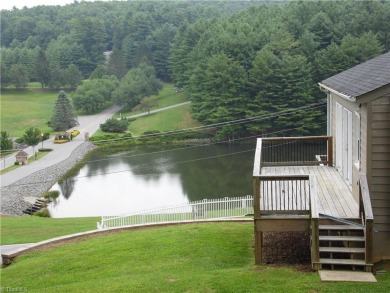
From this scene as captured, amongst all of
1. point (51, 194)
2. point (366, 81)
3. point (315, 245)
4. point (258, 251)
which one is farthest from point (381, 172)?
point (51, 194)

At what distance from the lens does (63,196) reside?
1255 inches

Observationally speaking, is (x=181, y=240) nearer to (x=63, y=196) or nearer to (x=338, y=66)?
(x=63, y=196)

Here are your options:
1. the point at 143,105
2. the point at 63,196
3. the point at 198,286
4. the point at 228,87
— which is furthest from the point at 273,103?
the point at 198,286

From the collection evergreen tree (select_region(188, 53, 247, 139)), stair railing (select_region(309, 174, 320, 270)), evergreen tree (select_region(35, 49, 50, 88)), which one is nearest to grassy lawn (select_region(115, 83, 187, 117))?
evergreen tree (select_region(188, 53, 247, 139))

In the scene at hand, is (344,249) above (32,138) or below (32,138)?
below

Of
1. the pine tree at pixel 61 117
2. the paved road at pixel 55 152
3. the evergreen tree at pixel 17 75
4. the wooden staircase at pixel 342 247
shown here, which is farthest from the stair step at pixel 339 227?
the evergreen tree at pixel 17 75

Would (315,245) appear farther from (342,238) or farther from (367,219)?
(367,219)

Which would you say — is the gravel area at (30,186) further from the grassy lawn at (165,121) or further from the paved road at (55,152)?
the grassy lawn at (165,121)

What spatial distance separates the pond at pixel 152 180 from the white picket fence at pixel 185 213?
685 centimetres

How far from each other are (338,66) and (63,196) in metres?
30.7

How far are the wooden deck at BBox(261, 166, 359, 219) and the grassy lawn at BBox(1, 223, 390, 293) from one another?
1517 millimetres

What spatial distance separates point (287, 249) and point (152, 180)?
2446 cm

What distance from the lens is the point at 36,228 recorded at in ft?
58.7

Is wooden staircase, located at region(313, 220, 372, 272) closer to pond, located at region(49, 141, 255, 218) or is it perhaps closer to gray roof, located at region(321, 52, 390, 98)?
gray roof, located at region(321, 52, 390, 98)
